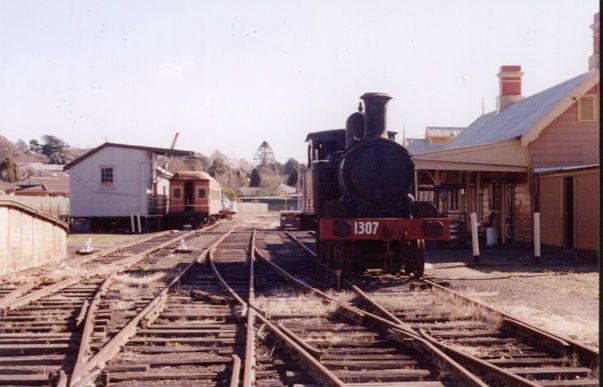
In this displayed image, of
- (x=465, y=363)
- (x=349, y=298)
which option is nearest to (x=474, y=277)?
(x=349, y=298)

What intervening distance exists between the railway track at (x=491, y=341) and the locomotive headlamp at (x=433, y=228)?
64.0 inches

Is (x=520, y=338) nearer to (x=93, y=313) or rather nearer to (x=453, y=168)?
(x=93, y=313)

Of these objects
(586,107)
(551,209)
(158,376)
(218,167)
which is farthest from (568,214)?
(218,167)

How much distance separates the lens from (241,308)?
730 cm

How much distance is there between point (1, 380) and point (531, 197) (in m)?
14.9

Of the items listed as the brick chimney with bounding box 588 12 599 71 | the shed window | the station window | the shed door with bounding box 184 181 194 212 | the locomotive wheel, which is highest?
the brick chimney with bounding box 588 12 599 71

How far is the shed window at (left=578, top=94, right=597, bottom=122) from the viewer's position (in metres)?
17.0

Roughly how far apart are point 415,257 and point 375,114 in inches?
102

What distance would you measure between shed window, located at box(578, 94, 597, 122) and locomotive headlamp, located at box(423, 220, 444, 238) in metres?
9.30

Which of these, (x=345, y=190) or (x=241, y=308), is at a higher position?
(x=345, y=190)

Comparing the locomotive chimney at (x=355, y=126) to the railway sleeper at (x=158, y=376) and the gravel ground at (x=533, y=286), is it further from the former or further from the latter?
the railway sleeper at (x=158, y=376)

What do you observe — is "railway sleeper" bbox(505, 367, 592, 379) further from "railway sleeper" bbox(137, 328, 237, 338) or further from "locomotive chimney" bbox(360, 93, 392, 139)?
"locomotive chimney" bbox(360, 93, 392, 139)

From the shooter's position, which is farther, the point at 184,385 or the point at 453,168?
the point at 453,168

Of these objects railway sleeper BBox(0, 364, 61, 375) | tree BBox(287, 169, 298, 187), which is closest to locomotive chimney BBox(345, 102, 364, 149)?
railway sleeper BBox(0, 364, 61, 375)
